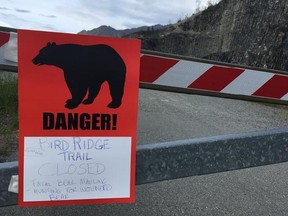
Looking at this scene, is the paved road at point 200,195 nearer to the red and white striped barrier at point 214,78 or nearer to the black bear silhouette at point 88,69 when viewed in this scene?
the red and white striped barrier at point 214,78

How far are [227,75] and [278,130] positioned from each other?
104 cm

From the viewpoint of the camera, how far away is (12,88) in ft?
27.8

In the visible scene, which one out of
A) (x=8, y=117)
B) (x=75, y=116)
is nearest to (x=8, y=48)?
(x=75, y=116)

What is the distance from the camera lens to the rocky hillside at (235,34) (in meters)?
19.5

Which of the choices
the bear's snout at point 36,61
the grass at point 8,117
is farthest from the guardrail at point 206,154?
the grass at point 8,117

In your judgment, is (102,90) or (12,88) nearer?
(102,90)

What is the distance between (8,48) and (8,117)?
4623 millimetres

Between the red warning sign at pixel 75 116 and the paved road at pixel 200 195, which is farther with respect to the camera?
the paved road at pixel 200 195

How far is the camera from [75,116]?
221cm

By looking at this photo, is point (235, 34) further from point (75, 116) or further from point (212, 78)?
point (75, 116)

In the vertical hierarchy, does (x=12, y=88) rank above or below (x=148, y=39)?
below

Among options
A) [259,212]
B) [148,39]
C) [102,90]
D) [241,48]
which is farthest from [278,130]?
[148,39]

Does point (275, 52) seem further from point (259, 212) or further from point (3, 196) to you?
point (3, 196)

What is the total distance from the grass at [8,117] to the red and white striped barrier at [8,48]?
101 inches
